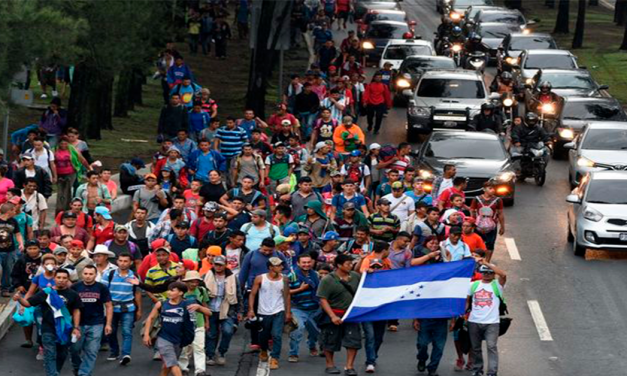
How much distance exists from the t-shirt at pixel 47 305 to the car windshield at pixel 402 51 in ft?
105

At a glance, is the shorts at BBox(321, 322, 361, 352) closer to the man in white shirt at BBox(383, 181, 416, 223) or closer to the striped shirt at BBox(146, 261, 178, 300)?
the striped shirt at BBox(146, 261, 178, 300)

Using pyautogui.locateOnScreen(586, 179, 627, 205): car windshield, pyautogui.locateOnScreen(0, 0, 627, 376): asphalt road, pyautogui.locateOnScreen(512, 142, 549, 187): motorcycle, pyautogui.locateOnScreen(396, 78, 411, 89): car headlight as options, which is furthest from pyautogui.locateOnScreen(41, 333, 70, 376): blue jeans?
pyautogui.locateOnScreen(396, 78, 411, 89): car headlight

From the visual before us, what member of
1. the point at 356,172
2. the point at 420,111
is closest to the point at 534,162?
the point at 420,111

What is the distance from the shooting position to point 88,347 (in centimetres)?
1809

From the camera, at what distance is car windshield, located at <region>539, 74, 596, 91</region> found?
42531mm

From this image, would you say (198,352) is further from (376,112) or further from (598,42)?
(598,42)

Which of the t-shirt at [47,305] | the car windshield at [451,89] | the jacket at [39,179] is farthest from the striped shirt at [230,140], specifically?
the car windshield at [451,89]

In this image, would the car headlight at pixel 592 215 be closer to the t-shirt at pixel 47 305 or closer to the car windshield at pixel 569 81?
the t-shirt at pixel 47 305

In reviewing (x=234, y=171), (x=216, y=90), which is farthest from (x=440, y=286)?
(x=216, y=90)

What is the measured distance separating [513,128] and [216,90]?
18101mm

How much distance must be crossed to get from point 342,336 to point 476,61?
32.9 meters

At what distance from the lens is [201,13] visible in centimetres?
5528

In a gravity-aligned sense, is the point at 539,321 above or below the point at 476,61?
above

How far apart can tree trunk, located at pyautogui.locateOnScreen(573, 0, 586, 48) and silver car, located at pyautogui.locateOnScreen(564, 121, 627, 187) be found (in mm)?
29824
